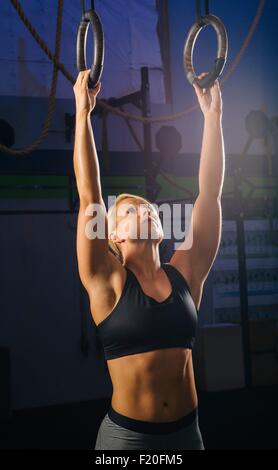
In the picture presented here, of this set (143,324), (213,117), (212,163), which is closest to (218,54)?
(213,117)

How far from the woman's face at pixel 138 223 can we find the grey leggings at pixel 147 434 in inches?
17.6

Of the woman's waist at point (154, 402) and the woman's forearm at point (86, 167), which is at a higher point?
the woman's forearm at point (86, 167)

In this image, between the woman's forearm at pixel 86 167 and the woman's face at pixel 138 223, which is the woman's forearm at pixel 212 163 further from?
the woman's forearm at pixel 86 167

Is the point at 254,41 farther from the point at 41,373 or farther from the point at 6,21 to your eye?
the point at 41,373

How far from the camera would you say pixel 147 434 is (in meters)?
1.46

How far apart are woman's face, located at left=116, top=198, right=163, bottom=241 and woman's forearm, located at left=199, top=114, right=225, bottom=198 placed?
0.68 ft

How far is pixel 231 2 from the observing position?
596cm

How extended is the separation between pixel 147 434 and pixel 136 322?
0.87 ft

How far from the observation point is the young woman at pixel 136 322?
4.85 ft

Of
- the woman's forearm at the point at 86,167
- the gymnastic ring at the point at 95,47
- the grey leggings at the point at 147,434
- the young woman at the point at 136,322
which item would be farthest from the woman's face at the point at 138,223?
the grey leggings at the point at 147,434

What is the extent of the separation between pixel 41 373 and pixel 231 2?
3872mm

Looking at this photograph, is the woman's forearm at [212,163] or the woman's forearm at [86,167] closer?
the woman's forearm at [86,167]

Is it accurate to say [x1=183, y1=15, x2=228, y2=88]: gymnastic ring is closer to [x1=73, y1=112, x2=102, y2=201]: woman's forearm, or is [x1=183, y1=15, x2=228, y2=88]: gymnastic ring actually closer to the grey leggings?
[x1=73, y1=112, x2=102, y2=201]: woman's forearm

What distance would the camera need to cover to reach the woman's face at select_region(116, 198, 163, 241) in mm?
1599
